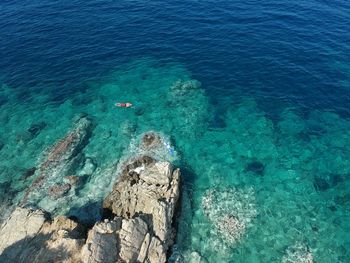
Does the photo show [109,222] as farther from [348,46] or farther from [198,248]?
[348,46]

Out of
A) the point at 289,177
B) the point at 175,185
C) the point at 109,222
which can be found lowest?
the point at 289,177

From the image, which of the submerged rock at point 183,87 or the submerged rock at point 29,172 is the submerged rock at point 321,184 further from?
the submerged rock at point 29,172

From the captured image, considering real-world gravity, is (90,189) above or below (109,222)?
below

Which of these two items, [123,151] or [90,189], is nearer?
[90,189]

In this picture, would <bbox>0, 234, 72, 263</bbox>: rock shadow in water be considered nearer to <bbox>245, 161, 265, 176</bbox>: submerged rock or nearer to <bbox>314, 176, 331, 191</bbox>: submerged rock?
<bbox>245, 161, 265, 176</bbox>: submerged rock

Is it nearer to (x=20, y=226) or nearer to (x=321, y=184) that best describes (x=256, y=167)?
(x=321, y=184)

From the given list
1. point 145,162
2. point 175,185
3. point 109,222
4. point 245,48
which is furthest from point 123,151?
point 245,48

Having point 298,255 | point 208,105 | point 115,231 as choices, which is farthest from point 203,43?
point 115,231
